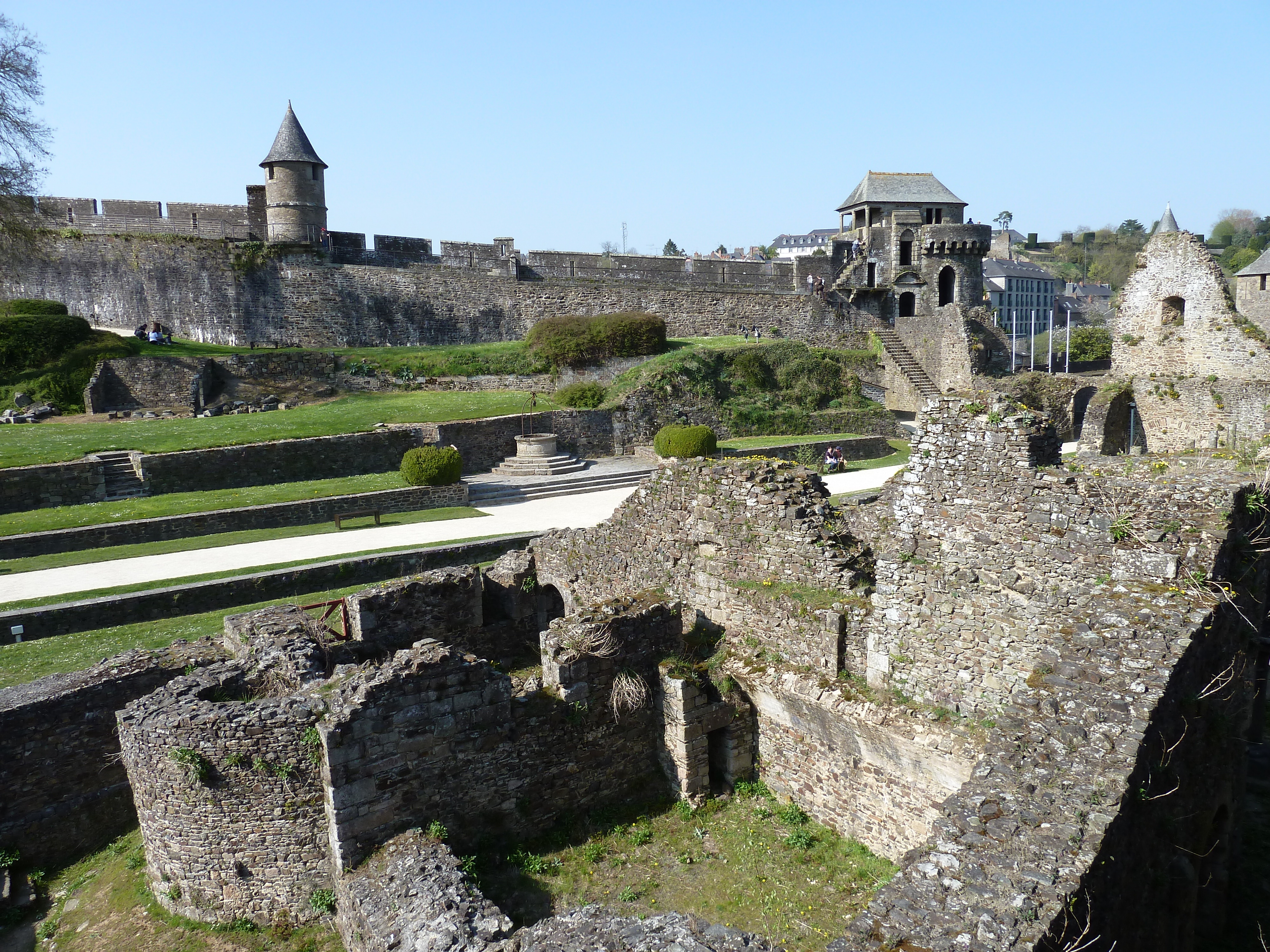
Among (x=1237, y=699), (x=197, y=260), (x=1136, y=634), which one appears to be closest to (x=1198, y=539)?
(x=1136, y=634)

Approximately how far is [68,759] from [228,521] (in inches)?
412

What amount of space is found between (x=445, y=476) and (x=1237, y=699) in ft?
57.4

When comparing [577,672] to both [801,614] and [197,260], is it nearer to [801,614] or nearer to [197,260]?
[801,614]

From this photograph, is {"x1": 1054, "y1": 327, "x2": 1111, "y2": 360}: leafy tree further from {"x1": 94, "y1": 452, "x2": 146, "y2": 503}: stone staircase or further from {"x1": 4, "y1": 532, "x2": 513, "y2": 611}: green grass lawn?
{"x1": 94, "y1": 452, "x2": 146, "y2": 503}: stone staircase

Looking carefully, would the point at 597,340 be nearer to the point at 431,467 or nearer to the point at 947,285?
the point at 431,467

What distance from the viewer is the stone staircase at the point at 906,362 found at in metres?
35.6

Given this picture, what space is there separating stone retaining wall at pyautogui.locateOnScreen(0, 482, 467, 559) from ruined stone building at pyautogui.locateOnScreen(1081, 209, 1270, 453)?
49.1 feet

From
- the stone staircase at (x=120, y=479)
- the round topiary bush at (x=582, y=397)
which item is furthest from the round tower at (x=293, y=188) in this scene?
the stone staircase at (x=120, y=479)

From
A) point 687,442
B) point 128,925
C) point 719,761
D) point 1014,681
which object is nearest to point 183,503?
point 687,442

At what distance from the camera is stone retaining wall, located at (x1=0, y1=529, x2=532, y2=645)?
43.0ft

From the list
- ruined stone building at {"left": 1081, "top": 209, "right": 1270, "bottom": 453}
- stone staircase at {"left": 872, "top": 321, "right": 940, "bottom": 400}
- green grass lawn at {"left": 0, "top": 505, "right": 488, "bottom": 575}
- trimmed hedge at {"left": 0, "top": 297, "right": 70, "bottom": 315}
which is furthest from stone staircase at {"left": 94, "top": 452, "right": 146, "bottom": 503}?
stone staircase at {"left": 872, "top": 321, "right": 940, "bottom": 400}

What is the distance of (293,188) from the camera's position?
34.7m

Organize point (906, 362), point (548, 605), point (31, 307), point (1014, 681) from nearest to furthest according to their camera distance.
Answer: point (1014, 681), point (548, 605), point (31, 307), point (906, 362)

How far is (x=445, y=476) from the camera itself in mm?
21531
